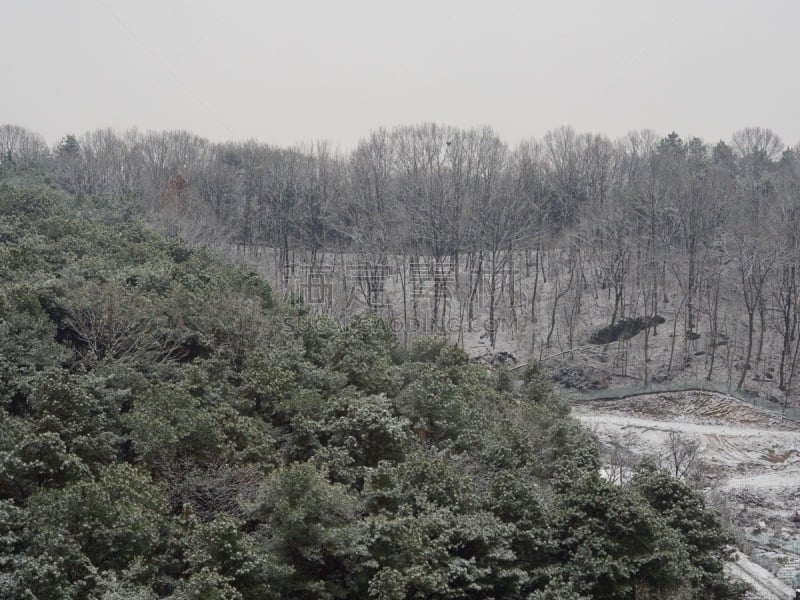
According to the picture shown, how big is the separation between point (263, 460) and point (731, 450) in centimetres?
1844

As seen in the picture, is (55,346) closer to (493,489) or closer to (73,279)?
(73,279)

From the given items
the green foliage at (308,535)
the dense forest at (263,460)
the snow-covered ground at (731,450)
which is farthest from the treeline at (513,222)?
the green foliage at (308,535)

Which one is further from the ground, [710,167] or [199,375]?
[710,167]

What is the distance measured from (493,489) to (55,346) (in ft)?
30.0

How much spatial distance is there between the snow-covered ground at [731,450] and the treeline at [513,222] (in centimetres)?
371

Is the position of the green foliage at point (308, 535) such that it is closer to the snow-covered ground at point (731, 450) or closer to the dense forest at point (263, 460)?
the dense forest at point (263, 460)

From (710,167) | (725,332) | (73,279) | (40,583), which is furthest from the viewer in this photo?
(710,167)

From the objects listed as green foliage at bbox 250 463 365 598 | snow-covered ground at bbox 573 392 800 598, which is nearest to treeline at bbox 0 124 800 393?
snow-covered ground at bbox 573 392 800 598

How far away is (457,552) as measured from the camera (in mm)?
12719

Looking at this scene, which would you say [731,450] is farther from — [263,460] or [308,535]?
[308,535]

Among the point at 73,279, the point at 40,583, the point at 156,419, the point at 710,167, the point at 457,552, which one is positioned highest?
the point at 710,167

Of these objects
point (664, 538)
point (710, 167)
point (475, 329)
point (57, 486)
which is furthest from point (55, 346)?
point (710, 167)

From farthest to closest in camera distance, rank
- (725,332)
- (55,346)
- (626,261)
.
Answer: (626,261) < (725,332) < (55,346)

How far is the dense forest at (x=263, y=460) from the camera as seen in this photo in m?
10.8
